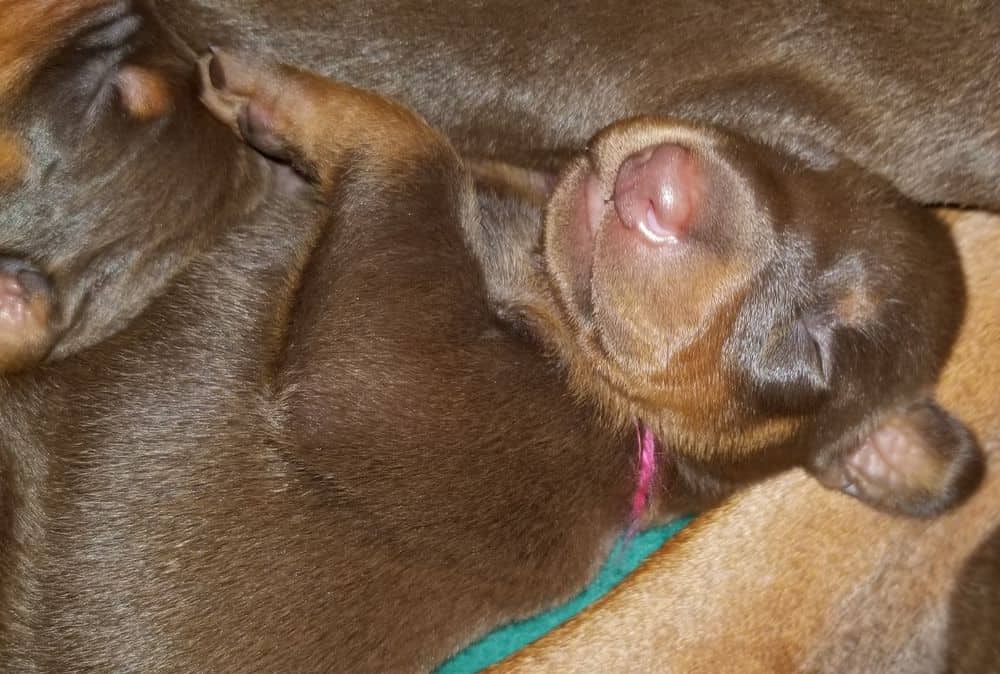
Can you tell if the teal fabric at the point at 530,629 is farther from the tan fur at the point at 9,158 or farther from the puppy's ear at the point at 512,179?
the tan fur at the point at 9,158

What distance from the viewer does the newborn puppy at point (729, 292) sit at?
8.45ft

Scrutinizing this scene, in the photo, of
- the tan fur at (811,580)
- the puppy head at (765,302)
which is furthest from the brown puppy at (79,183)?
the tan fur at (811,580)

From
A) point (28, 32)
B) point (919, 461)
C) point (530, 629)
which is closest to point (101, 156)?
point (28, 32)

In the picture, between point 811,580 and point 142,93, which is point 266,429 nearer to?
A: point 142,93

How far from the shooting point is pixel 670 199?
8.19ft

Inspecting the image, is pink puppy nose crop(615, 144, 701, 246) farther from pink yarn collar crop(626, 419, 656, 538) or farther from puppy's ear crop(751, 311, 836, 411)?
pink yarn collar crop(626, 419, 656, 538)

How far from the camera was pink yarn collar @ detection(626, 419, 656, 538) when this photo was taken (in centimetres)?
302

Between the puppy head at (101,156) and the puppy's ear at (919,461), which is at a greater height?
the puppy head at (101,156)

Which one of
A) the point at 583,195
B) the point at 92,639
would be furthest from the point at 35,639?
the point at 583,195

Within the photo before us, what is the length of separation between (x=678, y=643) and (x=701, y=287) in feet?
3.56

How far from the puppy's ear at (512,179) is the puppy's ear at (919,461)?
1.01m

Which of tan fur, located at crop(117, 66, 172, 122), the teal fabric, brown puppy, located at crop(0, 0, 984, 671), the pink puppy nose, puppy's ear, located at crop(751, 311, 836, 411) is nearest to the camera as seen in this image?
the pink puppy nose

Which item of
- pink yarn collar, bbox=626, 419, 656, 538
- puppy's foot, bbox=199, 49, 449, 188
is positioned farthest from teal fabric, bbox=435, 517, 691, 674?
puppy's foot, bbox=199, 49, 449, 188

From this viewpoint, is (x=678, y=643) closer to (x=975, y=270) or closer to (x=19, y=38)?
(x=975, y=270)
